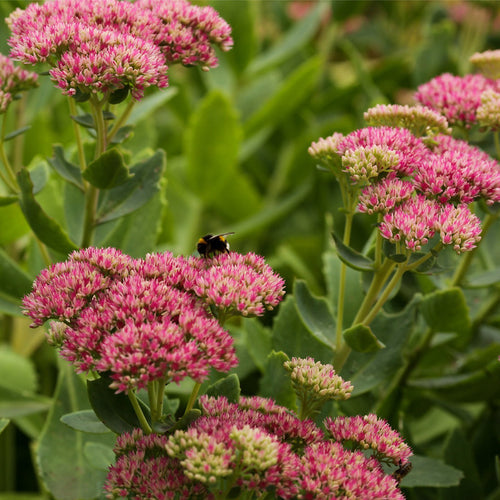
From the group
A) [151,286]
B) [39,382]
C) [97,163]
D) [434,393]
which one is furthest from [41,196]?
[434,393]

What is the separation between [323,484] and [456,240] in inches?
16.4

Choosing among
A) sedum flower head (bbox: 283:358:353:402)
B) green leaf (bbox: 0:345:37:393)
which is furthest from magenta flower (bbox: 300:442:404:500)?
green leaf (bbox: 0:345:37:393)

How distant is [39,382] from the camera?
2.16 m

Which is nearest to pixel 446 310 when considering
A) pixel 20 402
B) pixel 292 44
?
pixel 20 402

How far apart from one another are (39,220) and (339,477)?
2.31 ft

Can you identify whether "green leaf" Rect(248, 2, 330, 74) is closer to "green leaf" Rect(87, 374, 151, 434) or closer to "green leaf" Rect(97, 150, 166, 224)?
"green leaf" Rect(97, 150, 166, 224)

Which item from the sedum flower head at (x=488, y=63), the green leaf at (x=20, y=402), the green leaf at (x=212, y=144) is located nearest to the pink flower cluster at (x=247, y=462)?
the green leaf at (x=20, y=402)

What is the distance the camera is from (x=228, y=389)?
43.1 inches

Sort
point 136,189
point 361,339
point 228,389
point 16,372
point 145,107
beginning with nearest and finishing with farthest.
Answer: point 228,389, point 361,339, point 136,189, point 145,107, point 16,372

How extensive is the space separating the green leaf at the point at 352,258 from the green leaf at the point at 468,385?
0.40 meters

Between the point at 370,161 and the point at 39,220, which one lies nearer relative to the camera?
the point at 370,161

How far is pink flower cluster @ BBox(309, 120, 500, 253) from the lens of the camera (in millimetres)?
1098

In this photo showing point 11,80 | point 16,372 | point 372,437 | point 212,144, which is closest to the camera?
point 372,437

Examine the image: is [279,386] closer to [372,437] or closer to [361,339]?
[361,339]
